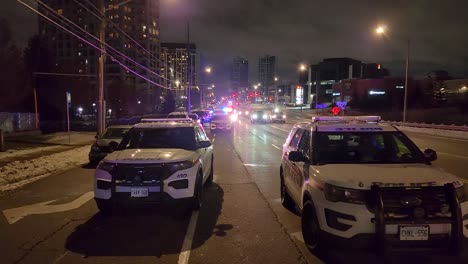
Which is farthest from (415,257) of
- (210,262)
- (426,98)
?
(426,98)

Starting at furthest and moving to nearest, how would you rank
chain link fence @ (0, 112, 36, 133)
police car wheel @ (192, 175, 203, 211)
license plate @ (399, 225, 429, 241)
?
chain link fence @ (0, 112, 36, 133) < police car wheel @ (192, 175, 203, 211) < license plate @ (399, 225, 429, 241)

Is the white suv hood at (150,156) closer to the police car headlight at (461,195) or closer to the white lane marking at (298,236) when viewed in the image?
the white lane marking at (298,236)

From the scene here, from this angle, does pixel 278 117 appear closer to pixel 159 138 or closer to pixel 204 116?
pixel 204 116

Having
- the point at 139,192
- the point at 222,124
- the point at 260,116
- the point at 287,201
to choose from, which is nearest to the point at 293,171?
the point at 287,201

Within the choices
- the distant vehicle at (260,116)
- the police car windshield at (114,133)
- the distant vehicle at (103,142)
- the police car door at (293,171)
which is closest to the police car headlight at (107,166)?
the police car door at (293,171)

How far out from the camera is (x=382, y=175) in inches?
207

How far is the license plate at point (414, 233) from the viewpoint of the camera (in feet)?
15.6

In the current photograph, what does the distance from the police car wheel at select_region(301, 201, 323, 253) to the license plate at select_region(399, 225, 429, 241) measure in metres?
1.00

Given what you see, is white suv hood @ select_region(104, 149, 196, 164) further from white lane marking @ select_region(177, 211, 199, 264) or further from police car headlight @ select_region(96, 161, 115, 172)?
white lane marking @ select_region(177, 211, 199, 264)

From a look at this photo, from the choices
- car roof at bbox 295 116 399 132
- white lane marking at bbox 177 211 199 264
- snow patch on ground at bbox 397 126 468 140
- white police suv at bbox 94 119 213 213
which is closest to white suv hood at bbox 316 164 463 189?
car roof at bbox 295 116 399 132

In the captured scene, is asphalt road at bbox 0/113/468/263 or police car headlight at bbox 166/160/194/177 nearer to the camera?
asphalt road at bbox 0/113/468/263

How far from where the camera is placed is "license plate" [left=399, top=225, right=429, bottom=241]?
15.6ft

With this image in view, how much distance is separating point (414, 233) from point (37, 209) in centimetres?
703

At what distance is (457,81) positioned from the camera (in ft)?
268
